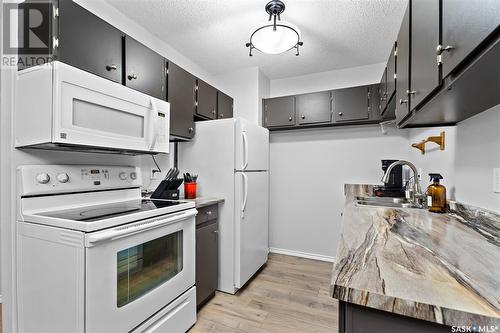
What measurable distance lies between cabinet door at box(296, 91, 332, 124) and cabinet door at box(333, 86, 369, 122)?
0.09 metres

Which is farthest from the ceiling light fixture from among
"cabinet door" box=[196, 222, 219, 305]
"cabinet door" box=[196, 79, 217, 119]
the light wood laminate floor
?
the light wood laminate floor

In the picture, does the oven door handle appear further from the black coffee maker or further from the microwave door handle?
the black coffee maker

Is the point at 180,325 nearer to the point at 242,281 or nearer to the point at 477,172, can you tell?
the point at 242,281

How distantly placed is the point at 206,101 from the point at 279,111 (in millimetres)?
1142

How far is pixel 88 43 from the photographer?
1.51 meters

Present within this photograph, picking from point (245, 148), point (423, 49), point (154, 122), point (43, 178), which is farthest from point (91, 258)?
point (423, 49)

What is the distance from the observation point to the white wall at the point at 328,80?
314cm

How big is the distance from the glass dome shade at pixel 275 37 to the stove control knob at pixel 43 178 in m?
1.75

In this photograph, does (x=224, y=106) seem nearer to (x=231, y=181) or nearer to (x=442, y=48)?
(x=231, y=181)

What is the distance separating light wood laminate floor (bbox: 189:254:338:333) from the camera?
1.87m

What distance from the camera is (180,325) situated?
1688 millimetres

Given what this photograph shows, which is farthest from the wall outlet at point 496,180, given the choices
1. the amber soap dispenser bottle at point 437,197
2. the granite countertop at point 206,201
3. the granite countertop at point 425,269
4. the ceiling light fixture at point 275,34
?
the granite countertop at point 206,201

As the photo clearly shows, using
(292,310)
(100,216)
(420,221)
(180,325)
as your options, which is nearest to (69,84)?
(100,216)
